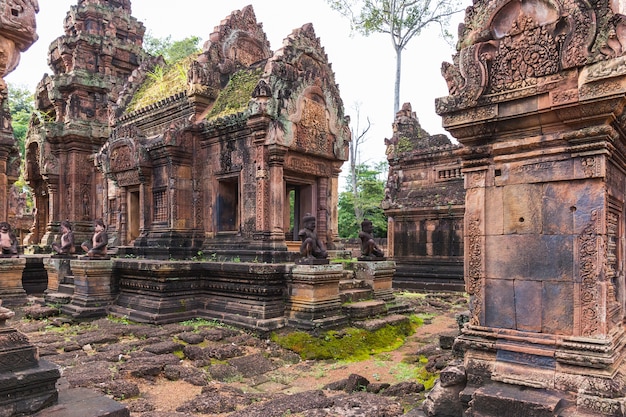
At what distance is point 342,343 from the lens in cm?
758

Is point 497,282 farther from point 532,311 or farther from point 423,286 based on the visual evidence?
point 423,286

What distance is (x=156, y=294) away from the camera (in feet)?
30.7

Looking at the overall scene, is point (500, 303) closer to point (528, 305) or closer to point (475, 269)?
point (528, 305)

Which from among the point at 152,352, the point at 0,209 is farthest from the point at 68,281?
the point at 152,352

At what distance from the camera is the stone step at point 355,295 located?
29.7ft

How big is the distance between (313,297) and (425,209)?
8431 mm

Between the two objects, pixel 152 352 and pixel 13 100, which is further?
pixel 13 100

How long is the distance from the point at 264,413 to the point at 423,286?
37.3 feet

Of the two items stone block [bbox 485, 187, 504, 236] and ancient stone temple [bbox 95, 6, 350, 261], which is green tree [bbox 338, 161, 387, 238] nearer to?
ancient stone temple [bbox 95, 6, 350, 261]

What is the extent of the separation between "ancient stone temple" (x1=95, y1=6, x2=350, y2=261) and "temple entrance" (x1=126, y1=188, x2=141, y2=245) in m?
0.03

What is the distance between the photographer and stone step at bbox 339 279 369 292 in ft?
31.1

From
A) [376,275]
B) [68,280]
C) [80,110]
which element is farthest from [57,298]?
[80,110]

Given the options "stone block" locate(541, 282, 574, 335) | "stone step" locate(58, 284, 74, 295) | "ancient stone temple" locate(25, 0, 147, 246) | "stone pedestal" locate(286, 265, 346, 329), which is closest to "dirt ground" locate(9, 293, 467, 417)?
"stone pedestal" locate(286, 265, 346, 329)

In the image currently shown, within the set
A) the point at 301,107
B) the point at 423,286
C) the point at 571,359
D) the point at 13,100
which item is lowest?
the point at 423,286
